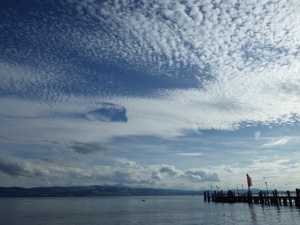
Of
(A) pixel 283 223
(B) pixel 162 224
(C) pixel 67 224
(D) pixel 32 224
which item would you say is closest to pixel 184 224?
(B) pixel 162 224

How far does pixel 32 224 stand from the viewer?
63.2m

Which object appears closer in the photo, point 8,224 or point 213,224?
point 213,224

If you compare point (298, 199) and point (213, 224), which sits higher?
point (298, 199)

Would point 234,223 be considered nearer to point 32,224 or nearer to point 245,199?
point 32,224

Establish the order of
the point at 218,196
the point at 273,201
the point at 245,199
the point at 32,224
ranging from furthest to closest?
the point at 218,196, the point at 245,199, the point at 273,201, the point at 32,224

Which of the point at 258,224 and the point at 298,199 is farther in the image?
the point at 298,199

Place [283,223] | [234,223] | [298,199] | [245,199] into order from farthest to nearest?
1. [245,199]
2. [298,199]
3. [234,223]
4. [283,223]

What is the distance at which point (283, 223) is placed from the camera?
5100 cm

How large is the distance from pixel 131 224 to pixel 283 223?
1165 inches

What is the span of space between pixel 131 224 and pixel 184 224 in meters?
11.2

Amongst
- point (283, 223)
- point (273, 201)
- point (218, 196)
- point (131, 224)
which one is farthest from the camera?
point (218, 196)

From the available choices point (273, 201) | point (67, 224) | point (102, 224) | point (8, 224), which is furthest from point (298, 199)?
point (8, 224)

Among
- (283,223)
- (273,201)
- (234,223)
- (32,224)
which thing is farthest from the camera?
(273,201)

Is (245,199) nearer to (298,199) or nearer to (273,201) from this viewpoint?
(273,201)
